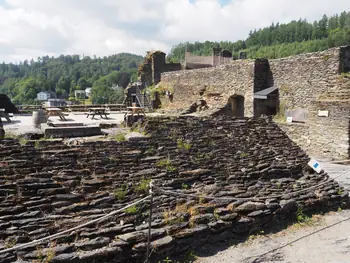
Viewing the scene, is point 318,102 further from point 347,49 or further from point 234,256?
point 234,256

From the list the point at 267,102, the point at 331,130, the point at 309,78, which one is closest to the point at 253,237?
the point at 331,130

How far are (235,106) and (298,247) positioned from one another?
49.9ft

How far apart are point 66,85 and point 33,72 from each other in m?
57.1

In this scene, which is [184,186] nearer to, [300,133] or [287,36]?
[300,133]

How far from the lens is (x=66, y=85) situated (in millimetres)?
137250

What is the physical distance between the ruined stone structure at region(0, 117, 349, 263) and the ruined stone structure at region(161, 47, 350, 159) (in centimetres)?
641

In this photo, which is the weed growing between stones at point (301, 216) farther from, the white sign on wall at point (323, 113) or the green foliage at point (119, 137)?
the white sign on wall at point (323, 113)

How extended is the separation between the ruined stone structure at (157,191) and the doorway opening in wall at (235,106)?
12247mm

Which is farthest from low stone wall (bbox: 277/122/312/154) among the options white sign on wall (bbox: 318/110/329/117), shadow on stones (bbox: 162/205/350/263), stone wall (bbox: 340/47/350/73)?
shadow on stones (bbox: 162/205/350/263)

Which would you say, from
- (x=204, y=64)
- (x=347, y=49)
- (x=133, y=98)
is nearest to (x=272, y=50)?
(x=204, y=64)

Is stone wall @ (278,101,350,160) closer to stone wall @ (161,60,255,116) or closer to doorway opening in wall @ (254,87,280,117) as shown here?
doorway opening in wall @ (254,87,280,117)

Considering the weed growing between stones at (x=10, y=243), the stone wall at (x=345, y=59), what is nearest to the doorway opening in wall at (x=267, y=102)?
the stone wall at (x=345, y=59)

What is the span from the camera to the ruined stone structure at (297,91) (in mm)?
13900

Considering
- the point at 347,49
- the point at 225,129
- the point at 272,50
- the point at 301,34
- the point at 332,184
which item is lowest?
the point at 332,184
